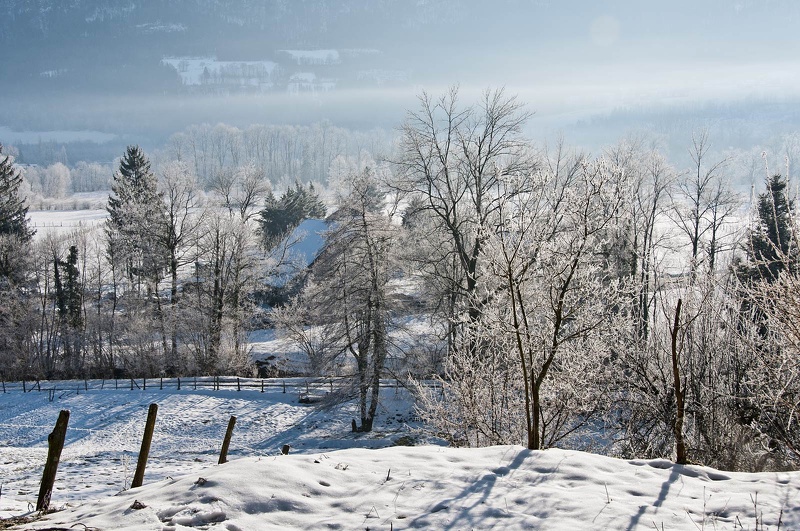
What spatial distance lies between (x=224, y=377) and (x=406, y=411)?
1052cm

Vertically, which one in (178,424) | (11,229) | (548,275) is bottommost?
(178,424)

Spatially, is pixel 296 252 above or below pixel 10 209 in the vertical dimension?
below

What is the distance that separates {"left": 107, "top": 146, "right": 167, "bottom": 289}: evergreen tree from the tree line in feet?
0.73

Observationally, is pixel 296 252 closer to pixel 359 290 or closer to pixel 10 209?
pixel 10 209

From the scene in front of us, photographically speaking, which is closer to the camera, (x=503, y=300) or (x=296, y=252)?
(x=503, y=300)

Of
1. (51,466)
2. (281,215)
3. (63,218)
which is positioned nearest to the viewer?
(51,466)

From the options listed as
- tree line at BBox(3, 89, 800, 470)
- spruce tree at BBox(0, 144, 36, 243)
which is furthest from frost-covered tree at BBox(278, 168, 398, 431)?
spruce tree at BBox(0, 144, 36, 243)

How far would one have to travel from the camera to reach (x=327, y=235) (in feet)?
80.0

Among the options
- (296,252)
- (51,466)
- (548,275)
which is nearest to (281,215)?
(296,252)

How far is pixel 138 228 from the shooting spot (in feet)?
123

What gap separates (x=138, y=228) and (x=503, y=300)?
110ft

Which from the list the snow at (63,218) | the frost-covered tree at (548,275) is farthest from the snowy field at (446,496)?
the snow at (63,218)

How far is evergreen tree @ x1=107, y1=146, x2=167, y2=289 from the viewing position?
36250mm

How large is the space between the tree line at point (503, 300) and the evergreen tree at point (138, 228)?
22cm
